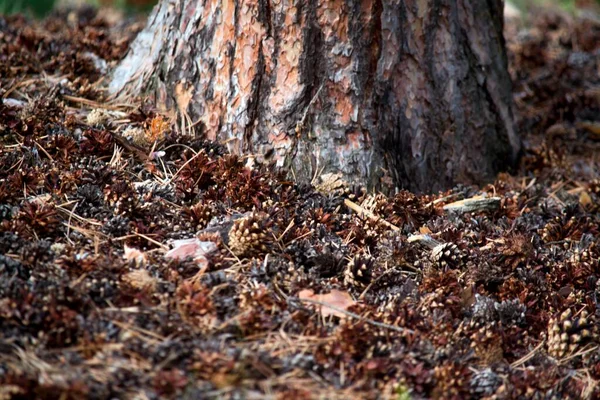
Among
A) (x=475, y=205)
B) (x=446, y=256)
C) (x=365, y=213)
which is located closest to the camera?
(x=446, y=256)

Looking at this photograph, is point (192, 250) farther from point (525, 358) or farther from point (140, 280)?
point (525, 358)

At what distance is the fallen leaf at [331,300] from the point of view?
8.93 feet

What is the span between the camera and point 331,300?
110 inches

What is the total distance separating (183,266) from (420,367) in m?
1.12

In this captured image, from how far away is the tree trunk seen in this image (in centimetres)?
357

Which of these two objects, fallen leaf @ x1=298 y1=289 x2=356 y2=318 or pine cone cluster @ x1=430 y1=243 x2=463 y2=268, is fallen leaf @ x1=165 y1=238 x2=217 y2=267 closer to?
fallen leaf @ x1=298 y1=289 x2=356 y2=318

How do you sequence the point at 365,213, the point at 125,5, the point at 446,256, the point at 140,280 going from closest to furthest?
the point at 140,280 < the point at 446,256 < the point at 365,213 < the point at 125,5

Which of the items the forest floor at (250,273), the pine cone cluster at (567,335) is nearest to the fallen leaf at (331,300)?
the forest floor at (250,273)

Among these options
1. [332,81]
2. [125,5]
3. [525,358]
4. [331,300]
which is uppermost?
[125,5]

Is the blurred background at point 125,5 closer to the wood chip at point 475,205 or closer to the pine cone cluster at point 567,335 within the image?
the wood chip at point 475,205

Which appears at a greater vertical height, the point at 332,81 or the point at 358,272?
the point at 332,81

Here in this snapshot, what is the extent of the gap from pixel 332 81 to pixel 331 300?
1393 mm

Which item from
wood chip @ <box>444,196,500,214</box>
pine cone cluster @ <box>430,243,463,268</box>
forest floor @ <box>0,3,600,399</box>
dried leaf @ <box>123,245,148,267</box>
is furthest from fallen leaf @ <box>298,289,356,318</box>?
wood chip @ <box>444,196,500,214</box>

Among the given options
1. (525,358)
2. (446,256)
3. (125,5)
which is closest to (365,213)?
(446,256)
